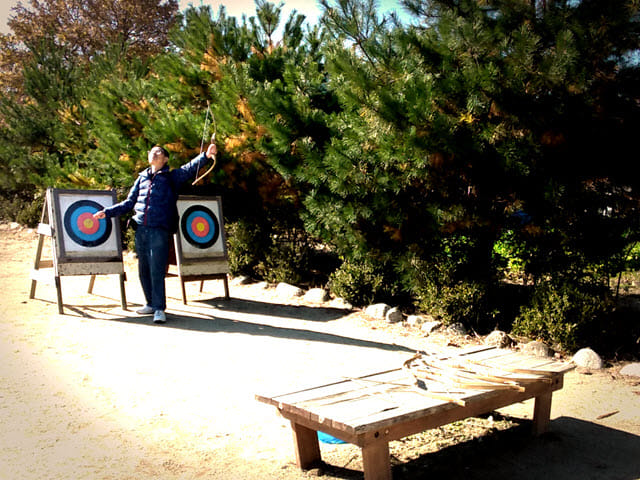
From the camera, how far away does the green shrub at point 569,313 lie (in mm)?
6000

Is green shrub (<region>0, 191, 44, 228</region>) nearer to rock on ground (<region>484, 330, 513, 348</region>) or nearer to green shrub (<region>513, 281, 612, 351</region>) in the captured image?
rock on ground (<region>484, 330, 513, 348</region>)

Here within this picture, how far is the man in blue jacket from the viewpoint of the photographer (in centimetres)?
757

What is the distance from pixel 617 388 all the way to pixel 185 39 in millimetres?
9270

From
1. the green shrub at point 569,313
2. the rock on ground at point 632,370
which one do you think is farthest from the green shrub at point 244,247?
the rock on ground at point 632,370

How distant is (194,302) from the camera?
29.7 feet

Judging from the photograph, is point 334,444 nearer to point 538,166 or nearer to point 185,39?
point 538,166

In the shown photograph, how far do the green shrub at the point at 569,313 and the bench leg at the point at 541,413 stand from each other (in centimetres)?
209

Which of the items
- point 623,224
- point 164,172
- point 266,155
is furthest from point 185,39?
point 623,224

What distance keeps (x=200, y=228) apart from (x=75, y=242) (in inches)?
71.6

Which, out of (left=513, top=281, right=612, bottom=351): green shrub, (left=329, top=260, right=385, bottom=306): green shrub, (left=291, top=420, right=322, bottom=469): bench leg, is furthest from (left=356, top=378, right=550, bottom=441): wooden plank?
(left=329, top=260, right=385, bottom=306): green shrub

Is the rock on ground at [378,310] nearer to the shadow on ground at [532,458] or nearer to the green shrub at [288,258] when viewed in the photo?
the green shrub at [288,258]

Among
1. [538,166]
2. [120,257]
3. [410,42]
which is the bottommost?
[120,257]

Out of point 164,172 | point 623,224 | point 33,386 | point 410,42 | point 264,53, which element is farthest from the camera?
point 264,53

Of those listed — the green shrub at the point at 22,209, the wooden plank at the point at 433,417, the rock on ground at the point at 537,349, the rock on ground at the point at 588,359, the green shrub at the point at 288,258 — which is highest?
the green shrub at the point at 22,209
